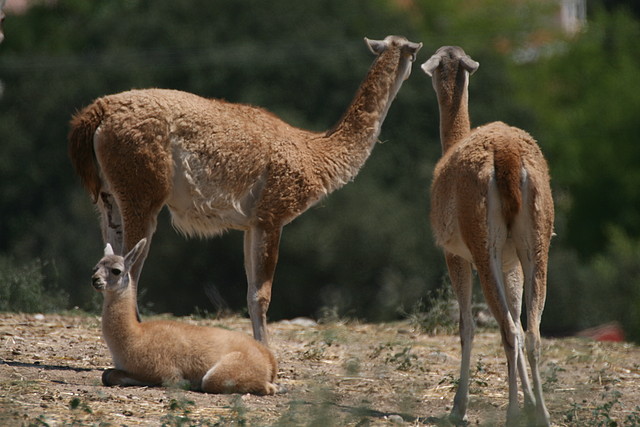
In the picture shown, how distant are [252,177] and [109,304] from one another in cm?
215

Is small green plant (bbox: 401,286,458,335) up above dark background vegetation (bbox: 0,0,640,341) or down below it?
below

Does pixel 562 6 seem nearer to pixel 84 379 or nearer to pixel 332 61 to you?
pixel 332 61

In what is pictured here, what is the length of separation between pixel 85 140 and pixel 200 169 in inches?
38.1

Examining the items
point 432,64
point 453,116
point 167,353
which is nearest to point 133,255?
point 167,353

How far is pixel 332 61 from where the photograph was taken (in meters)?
34.6

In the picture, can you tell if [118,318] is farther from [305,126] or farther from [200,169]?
[305,126]

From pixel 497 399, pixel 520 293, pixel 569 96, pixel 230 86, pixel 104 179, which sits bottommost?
pixel 497 399

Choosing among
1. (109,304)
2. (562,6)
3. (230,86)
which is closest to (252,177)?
(109,304)

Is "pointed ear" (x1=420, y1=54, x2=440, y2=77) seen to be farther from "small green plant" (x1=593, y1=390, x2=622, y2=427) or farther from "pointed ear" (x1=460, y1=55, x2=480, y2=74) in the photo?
"small green plant" (x1=593, y1=390, x2=622, y2=427)

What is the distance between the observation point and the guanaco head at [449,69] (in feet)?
32.6

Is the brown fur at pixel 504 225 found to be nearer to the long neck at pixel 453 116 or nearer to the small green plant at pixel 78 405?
the long neck at pixel 453 116

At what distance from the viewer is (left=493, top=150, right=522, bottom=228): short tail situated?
792cm

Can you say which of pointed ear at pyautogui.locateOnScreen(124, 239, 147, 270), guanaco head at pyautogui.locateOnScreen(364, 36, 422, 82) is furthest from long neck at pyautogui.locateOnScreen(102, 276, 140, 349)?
guanaco head at pyautogui.locateOnScreen(364, 36, 422, 82)

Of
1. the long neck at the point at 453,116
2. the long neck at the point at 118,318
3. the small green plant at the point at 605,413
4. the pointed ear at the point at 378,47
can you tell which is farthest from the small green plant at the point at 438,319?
the long neck at the point at 118,318
